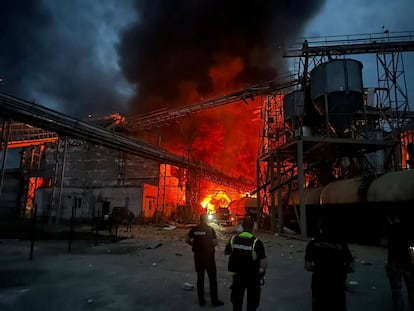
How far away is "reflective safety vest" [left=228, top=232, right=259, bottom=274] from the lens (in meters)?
3.71

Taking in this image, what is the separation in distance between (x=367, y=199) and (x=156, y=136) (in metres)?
34.1

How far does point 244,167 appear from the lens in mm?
52500

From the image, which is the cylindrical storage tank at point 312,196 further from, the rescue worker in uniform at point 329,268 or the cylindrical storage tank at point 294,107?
the rescue worker in uniform at point 329,268

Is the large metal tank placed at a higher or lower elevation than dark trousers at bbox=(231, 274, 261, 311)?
higher

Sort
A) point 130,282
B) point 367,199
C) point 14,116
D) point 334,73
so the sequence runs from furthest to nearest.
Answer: point 14,116, point 334,73, point 367,199, point 130,282

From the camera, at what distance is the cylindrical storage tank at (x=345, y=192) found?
11484mm

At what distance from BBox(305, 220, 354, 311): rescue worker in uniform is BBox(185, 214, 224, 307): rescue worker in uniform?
1800 mm

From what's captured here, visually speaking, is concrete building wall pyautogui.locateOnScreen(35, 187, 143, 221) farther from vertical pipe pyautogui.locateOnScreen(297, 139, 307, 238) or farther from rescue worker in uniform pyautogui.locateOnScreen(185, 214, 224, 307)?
rescue worker in uniform pyautogui.locateOnScreen(185, 214, 224, 307)

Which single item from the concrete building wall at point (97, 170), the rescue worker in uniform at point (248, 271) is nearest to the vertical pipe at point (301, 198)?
the rescue worker in uniform at point (248, 271)

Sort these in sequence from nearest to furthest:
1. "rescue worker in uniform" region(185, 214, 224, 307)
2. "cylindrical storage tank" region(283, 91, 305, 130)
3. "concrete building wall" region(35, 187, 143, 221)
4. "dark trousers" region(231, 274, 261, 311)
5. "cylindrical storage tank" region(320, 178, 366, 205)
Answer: "dark trousers" region(231, 274, 261, 311) → "rescue worker in uniform" region(185, 214, 224, 307) → "cylindrical storage tank" region(320, 178, 366, 205) → "cylindrical storage tank" region(283, 91, 305, 130) → "concrete building wall" region(35, 187, 143, 221)

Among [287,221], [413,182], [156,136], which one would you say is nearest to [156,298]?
[413,182]

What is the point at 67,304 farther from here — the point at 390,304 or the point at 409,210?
the point at 409,210

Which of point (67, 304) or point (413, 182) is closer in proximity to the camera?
point (67, 304)

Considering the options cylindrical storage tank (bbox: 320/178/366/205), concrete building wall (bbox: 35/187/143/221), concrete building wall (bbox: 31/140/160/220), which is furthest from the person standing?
concrete building wall (bbox: 31/140/160/220)
